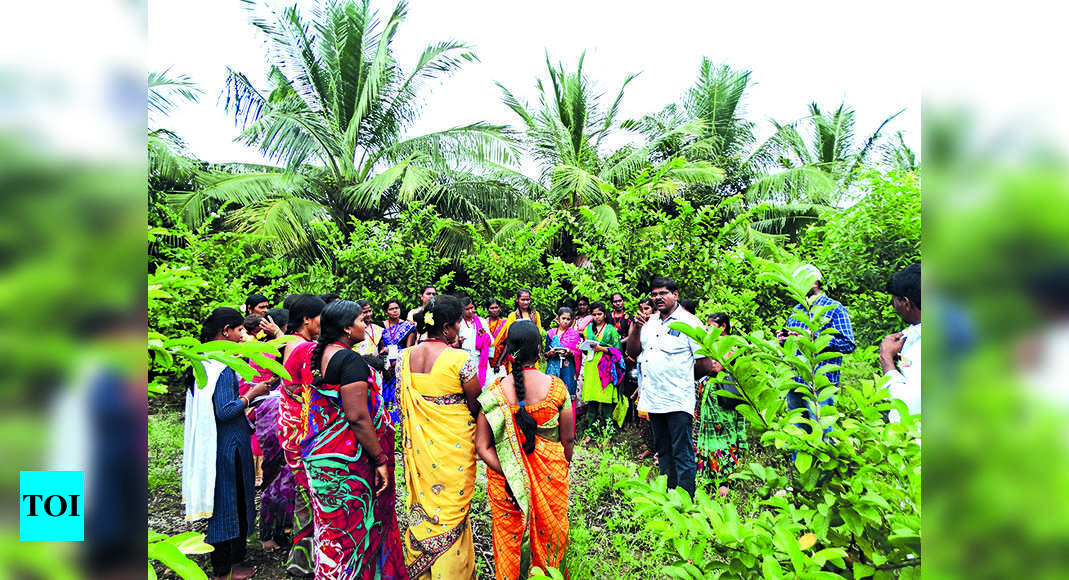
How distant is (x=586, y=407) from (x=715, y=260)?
8.34 feet

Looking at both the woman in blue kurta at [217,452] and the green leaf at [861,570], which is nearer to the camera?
the green leaf at [861,570]

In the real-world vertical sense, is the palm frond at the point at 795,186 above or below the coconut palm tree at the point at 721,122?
below

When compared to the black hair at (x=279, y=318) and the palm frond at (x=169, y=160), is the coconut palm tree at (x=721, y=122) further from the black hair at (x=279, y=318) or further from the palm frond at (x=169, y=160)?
the black hair at (x=279, y=318)

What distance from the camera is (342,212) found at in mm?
12648

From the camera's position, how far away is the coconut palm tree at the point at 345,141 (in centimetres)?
1166

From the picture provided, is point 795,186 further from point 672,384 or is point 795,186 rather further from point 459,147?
point 672,384

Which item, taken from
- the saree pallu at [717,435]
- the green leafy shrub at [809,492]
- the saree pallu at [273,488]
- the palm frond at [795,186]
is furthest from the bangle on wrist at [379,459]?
the palm frond at [795,186]

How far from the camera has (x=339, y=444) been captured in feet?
9.68

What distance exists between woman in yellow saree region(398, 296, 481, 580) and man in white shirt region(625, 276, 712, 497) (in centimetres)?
169

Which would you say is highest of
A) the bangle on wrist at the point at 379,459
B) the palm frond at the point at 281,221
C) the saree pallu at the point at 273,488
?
the palm frond at the point at 281,221

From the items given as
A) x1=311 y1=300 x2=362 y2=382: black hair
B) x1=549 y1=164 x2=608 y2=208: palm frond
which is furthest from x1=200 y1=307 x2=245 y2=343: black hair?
x1=549 y1=164 x2=608 y2=208: palm frond

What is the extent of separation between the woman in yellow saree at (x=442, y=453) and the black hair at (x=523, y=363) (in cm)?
25
